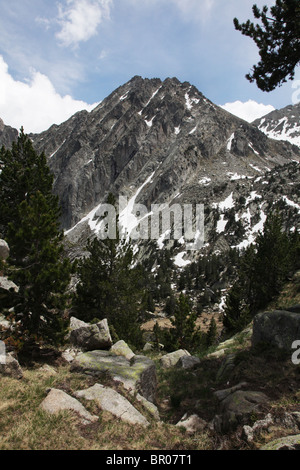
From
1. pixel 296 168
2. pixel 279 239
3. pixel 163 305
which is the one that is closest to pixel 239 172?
pixel 296 168

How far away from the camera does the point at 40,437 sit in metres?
6.21

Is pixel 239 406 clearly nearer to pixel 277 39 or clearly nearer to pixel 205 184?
pixel 277 39

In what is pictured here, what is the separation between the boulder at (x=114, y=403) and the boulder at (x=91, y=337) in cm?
512

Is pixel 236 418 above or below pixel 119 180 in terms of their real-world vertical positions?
below

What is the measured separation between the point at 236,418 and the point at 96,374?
17.2ft

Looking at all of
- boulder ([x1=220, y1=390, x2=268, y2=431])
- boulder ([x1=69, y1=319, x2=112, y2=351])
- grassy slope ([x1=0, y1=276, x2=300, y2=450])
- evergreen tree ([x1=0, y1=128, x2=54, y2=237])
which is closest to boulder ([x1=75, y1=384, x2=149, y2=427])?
grassy slope ([x1=0, y1=276, x2=300, y2=450])

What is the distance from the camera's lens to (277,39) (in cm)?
1180

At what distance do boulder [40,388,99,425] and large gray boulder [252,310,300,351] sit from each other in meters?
7.69

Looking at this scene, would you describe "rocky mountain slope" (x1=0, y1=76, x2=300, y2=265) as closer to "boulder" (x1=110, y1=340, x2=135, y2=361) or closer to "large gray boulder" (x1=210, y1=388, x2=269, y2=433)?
"boulder" (x1=110, y1=340, x2=135, y2=361)

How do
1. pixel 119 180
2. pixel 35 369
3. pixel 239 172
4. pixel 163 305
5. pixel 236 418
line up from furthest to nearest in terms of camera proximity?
pixel 119 180 → pixel 239 172 → pixel 163 305 → pixel 35 369 → pixel 236 418

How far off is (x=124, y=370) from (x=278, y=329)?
6.69 metres

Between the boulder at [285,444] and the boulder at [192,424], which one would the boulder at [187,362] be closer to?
the boulder at [192,424]

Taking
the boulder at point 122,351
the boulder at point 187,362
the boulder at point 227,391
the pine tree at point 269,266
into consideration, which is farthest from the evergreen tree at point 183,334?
the boulder at point 227,391

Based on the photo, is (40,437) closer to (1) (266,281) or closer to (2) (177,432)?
(2) (177,432)
